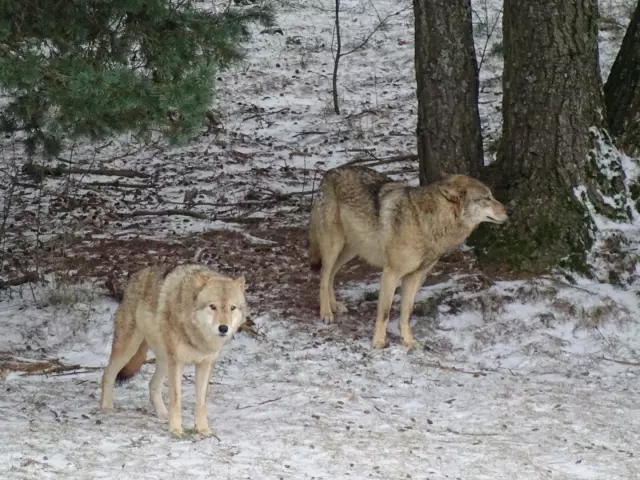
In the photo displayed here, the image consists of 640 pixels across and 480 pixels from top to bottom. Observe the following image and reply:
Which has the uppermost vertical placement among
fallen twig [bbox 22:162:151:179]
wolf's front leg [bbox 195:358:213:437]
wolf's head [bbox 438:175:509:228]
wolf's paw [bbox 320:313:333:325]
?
wolf's head [bbox 438:175:509:228]

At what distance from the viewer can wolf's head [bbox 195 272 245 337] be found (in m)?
6.61

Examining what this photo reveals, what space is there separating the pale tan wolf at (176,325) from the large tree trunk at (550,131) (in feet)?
15.0

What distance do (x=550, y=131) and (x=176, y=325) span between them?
17.8 ft

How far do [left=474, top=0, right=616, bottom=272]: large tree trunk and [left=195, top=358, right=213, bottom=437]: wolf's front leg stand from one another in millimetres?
4554

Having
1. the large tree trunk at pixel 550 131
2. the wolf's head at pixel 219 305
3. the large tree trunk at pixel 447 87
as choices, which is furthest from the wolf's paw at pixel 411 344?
the wolf's head at pixel 219 305

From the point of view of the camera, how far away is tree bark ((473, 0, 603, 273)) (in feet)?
34.3

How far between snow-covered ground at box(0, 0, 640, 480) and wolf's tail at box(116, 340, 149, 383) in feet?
0.85

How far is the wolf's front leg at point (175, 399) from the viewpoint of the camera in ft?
22.5

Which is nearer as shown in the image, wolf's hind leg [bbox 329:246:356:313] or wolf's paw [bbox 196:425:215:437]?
wolf's paw [bbox 196:425:215:437]

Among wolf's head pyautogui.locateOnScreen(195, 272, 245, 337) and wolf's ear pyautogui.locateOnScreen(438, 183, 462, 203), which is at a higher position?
wolf's ear pyautogui.locateOnScreen(438, 183, 462, 203)

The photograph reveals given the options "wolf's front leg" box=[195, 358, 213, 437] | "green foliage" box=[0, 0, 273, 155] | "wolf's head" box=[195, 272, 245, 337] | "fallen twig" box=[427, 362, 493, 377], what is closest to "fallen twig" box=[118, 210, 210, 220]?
"green foliage" box=[0, 0, 273, 155]

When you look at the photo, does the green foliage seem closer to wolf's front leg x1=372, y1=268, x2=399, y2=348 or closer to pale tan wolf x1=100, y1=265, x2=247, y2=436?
pale tan wolf x1=100, y1=265, x2=247, y2=436

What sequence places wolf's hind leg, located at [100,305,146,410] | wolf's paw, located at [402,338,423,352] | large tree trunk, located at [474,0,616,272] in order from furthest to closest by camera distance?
large tree trunk, located at [474,0,616,272], wolf's paw, located at [402,338,423,352], wolf's hind leg, located at [100,305,146,410]

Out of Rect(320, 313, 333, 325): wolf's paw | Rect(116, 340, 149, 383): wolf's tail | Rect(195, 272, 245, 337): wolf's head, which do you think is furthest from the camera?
Rect(320, 313, 333, 325): wolf's paw
